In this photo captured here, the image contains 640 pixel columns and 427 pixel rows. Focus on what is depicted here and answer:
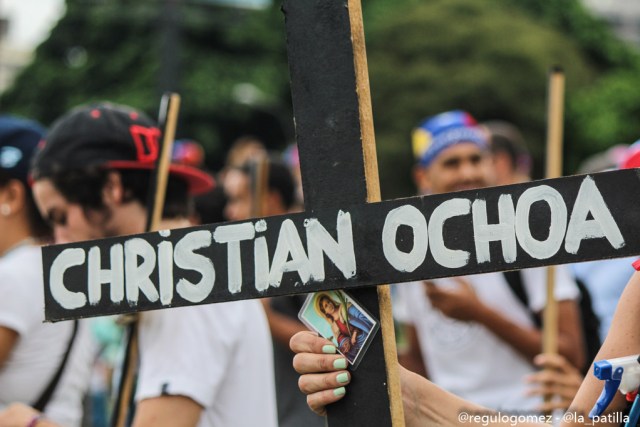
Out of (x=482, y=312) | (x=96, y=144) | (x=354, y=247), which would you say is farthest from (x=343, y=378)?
(x=482, y=312)

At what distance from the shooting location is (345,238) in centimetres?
181

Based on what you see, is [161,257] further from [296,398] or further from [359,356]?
[296,398]

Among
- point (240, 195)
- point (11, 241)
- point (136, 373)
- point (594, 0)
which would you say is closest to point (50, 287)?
point (136, 373)

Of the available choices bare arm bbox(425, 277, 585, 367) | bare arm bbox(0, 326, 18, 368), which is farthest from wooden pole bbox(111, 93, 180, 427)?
bare arm bbox(425, 277, 585, 367)

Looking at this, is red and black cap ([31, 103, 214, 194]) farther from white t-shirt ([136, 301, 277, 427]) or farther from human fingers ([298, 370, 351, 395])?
human fingers ([298, 370, 351, 395])

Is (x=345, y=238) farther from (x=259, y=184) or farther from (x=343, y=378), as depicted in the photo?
(x=259, y=184)

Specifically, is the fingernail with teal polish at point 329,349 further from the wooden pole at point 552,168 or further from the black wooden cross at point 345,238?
the wooden pole at point 552,168

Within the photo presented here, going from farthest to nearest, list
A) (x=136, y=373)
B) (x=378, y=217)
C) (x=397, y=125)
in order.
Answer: (x=397, y=125) → (x=136, y=373) → (x=378, y=217)

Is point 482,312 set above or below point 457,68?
below

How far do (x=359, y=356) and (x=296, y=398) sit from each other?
94.8 inches

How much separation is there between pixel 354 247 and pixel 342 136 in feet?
0.67

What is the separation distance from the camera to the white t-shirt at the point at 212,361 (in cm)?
247

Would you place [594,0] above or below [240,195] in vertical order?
above

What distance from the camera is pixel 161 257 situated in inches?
75.0
